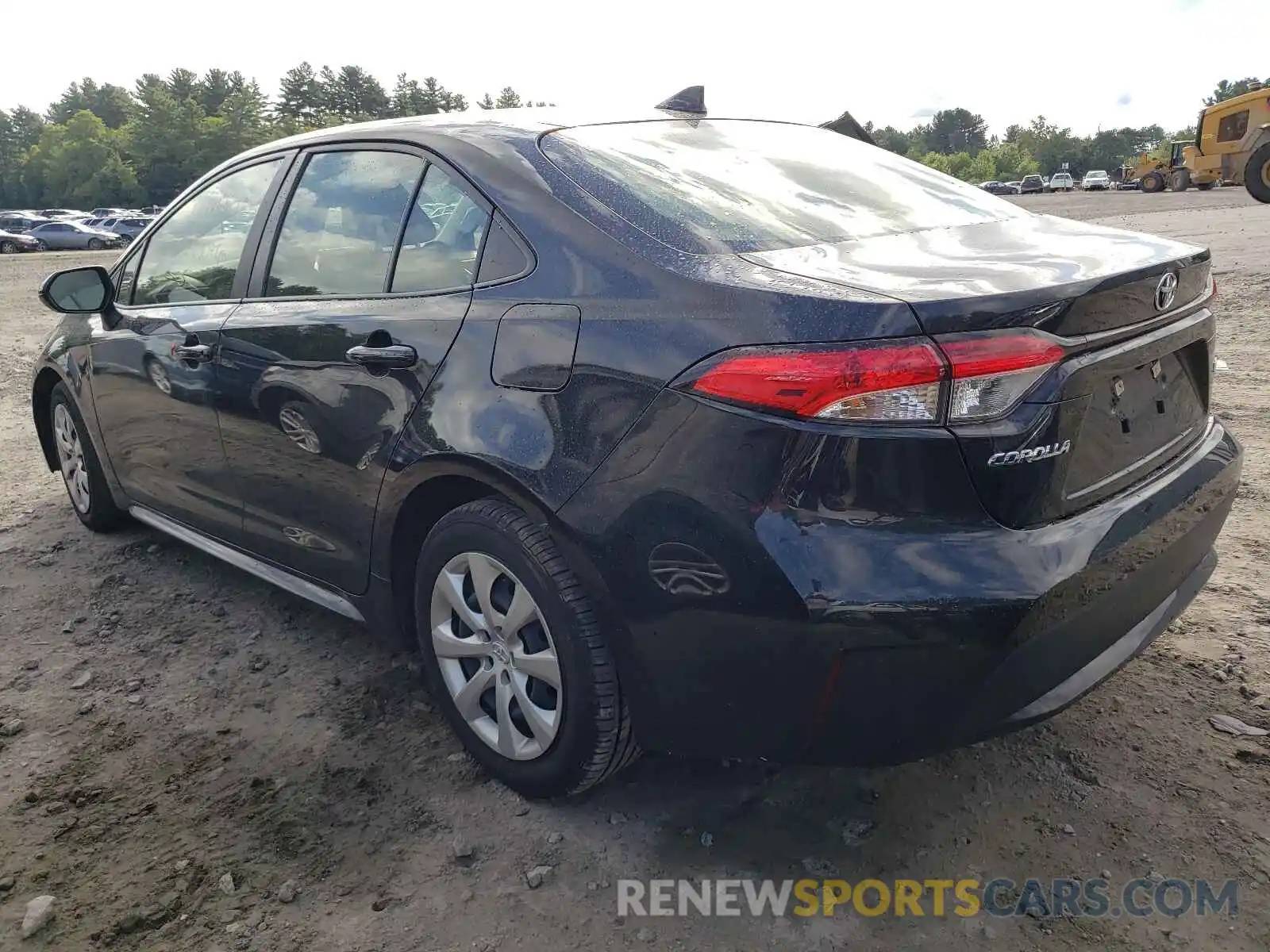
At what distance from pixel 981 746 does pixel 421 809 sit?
4.96 ft

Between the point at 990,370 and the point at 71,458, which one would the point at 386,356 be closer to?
the point at 990,370

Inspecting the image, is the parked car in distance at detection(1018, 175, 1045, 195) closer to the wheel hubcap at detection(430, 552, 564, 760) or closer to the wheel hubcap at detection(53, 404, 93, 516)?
the wheel hubcap at detection(53, 404, 93, 516)

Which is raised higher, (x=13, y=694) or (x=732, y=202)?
(x=732, y=202)

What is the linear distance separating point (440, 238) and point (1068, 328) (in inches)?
62.7

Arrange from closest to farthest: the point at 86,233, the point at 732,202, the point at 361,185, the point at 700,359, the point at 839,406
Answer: the point at 839,406, the point at 700,359, the point at 732,202, the point at 361,185, the point at 86,233

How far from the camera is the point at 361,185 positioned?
9.57ft

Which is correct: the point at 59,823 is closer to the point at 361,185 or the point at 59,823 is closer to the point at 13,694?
the point at 13,694

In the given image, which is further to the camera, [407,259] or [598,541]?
[407,259]

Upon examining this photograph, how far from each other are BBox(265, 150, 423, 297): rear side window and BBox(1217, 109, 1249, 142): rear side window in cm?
3037

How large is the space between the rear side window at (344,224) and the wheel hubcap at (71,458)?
2.02 meters

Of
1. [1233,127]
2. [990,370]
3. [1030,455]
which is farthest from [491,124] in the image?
[1233,127]

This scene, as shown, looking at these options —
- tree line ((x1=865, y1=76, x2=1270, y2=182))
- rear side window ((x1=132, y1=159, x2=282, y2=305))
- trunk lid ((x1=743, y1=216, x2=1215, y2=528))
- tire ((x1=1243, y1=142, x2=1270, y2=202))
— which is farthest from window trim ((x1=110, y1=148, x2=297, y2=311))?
tree line ((x1=865, y1=76, x2=1270, y2=182))

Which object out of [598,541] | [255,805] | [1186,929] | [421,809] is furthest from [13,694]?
[1186,929]

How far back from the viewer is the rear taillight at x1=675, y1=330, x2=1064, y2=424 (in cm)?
179
